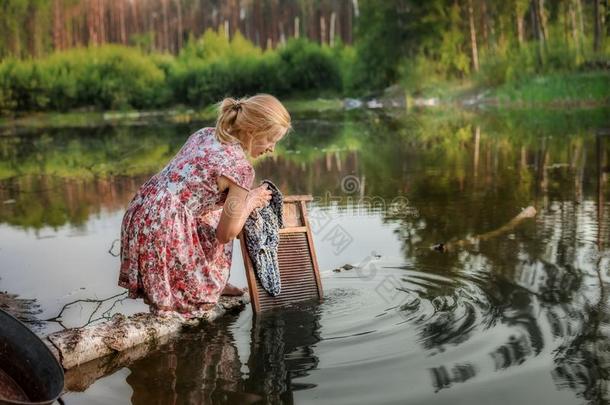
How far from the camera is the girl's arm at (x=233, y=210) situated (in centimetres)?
500

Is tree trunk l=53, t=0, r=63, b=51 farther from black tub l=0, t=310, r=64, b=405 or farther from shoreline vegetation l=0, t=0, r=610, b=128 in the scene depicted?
black tub l=0, t=310, r=64, b=405

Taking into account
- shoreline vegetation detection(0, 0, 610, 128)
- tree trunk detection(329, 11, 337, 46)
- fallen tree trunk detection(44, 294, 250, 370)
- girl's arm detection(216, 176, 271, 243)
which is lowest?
fallen tree trunk detection(44, 294, 250, 370)

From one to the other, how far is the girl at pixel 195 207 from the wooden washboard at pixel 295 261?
51cm

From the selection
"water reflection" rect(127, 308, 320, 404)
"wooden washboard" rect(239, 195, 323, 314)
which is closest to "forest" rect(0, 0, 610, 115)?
"wooden washboard" rect(239, 195, 323, 314)

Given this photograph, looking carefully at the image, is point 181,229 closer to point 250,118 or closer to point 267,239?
point 267,239

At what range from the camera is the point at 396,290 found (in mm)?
6039

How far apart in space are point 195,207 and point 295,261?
3.16ft

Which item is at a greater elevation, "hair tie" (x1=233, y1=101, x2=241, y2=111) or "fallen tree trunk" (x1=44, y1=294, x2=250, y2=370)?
"hair tie" (x1=233, y1=101, x2=241, y2=111)

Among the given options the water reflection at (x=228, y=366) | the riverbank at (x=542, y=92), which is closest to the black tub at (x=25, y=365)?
the water reflection at (x=228, y=366)

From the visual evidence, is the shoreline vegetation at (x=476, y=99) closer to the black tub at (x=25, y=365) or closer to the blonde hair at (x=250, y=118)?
the blonde hair at (x=250, y=118)

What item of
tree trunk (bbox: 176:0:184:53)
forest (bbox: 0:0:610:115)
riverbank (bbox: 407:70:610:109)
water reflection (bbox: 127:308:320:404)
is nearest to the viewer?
water reflection (bbox: 127:308:320:404)

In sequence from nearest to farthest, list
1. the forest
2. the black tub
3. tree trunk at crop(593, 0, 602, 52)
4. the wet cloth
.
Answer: the black tub, the wet cloth, tree trunk at crop(593, 0, 602, 52), the forest

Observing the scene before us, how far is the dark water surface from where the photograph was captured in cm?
429

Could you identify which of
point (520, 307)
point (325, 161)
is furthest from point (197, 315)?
point (325, 161)
